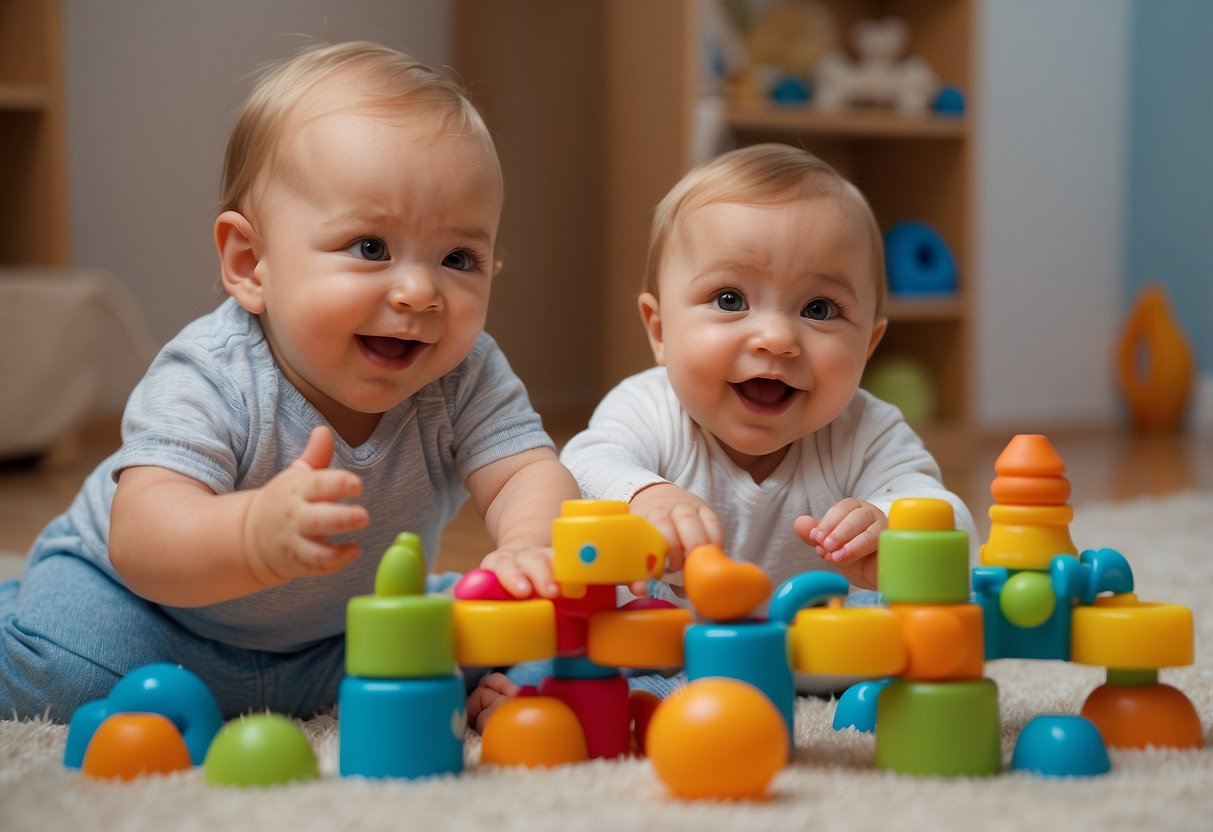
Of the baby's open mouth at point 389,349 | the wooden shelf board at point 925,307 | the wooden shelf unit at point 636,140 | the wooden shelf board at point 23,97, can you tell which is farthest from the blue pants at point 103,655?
the wooden shelf board at point 925,307

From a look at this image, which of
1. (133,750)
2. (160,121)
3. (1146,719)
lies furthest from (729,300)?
(160,121)

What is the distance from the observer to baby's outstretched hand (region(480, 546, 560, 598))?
2.35ft

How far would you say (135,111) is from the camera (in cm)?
290

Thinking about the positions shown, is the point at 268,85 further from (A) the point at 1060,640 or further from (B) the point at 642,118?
(B) the point at 642,118

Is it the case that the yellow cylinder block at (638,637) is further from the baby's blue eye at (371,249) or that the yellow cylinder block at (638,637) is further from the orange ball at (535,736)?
the baby's blue eye at (371,249)

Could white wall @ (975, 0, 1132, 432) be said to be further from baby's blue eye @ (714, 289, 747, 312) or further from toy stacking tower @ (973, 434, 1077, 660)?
toy stacking tower @ (973, 434, 1077, 660)

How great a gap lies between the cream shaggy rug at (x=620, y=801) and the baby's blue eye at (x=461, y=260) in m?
0.32

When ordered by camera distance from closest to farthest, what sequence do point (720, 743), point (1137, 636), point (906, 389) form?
point (720, 743) < point (1137, 636) < point (906, 389)

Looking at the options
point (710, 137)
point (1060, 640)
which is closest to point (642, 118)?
point (710, 137)

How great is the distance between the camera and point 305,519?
0.66 m

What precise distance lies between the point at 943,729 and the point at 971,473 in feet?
6.32

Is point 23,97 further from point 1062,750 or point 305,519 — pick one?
point 1062,750

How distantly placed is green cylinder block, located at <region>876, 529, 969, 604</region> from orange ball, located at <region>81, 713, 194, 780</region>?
37 cm

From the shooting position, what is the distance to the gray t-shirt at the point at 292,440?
904 millimetres
